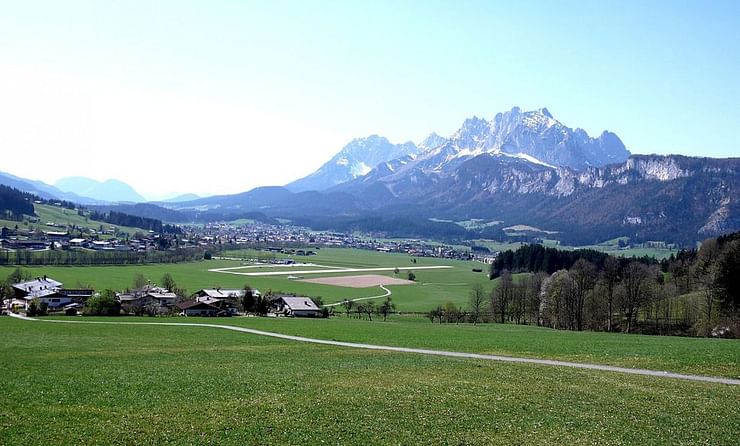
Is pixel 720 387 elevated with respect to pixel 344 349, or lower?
elevated

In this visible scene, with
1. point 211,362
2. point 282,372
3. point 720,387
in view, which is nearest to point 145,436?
point 282,372

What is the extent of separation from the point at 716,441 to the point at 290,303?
8427 centimetres

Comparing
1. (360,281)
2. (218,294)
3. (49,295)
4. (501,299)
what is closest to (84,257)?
(49,295)

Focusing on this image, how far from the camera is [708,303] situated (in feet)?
235

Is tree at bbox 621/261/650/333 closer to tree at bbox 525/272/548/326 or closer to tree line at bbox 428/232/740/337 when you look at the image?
tree line at bbox 428/232/740/337

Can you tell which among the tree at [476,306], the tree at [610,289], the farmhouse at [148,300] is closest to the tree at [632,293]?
the tree at [610,289]

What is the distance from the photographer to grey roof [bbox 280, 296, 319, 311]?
96.6m

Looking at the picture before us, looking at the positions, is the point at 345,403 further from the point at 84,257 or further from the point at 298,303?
the point at 84,257

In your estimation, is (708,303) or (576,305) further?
(576,305)

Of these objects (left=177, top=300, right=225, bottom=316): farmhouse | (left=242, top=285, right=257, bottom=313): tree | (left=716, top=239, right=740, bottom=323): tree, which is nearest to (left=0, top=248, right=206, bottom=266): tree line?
(left=177, top=300, right=225, bottom=316): farmhouse

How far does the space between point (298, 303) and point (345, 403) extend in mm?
77818

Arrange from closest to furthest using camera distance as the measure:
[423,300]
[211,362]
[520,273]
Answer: [211,362], [423,300], [520,273]

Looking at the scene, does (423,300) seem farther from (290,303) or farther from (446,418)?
(446,418)

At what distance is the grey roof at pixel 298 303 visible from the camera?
9656cm
